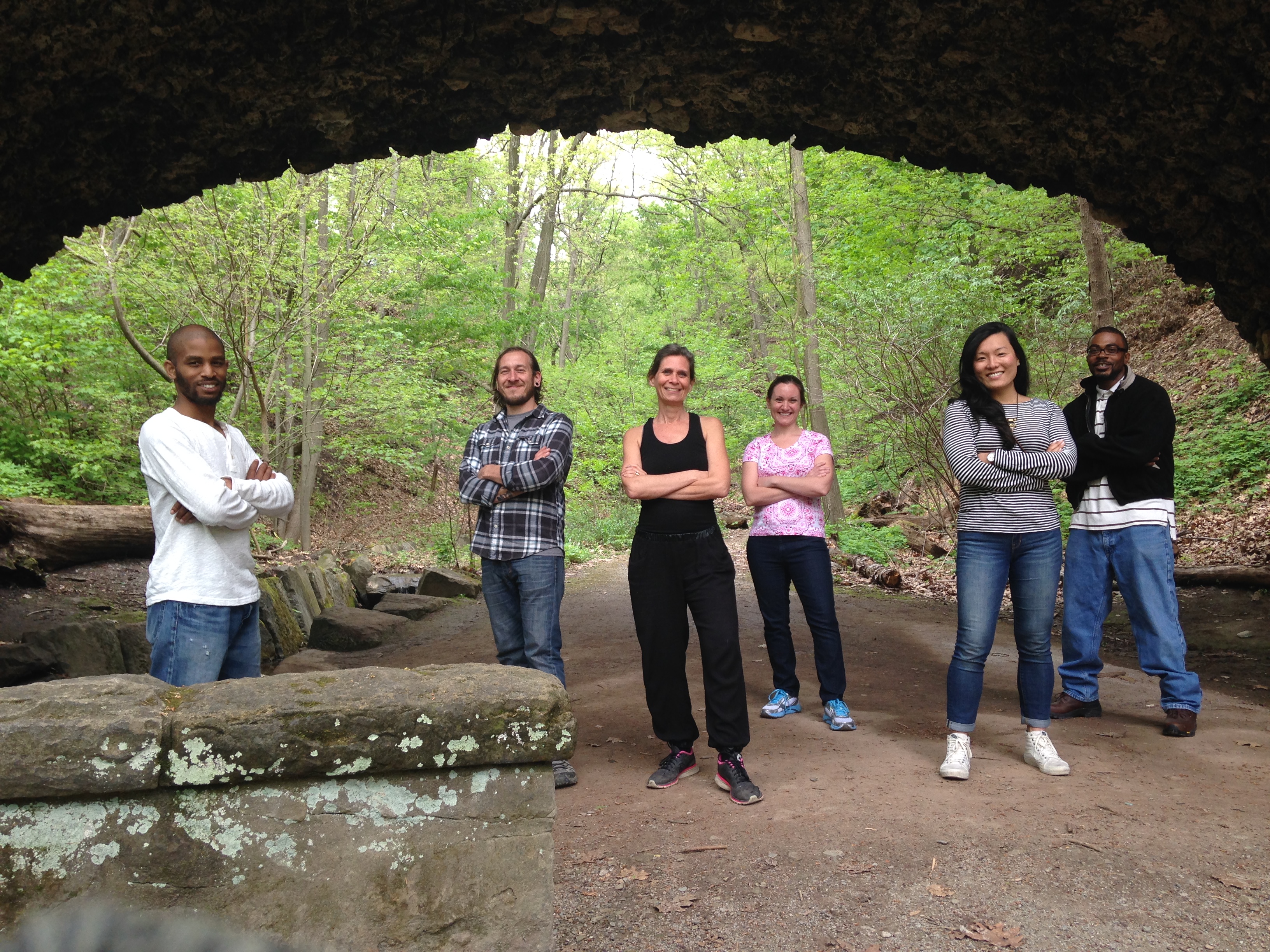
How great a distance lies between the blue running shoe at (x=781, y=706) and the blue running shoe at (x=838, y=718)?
0.25 metres

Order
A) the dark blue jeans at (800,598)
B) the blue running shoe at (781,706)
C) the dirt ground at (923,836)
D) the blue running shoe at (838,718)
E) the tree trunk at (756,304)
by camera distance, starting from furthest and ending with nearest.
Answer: the tree trunk at (756,304) → the blue running shoe at (781,706) → the dark blue jeans at (800,598) → the blue running shoe at (838,718) → the dirt ground at (923,836)

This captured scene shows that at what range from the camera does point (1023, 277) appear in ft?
48.5

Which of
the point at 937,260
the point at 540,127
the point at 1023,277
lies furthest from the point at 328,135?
the point at 1023,277

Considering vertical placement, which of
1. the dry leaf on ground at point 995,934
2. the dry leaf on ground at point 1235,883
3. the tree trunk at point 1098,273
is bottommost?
the dry leaf on ground at point 995,934

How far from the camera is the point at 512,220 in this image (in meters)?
20.8

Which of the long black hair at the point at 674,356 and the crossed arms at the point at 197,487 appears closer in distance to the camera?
the crossed arms at the point at 197,487

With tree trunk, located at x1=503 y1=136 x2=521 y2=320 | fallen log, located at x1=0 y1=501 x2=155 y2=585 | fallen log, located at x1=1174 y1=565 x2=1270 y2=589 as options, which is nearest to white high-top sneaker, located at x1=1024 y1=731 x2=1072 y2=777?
fallen log, located at x1=1174 y1=565 x2=1270 y2=589

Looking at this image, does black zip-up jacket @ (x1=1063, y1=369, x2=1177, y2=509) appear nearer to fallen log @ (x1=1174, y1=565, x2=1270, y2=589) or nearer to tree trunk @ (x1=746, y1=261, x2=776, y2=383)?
fallen log @ (x1=1174, y1=565, x2=1270, y2=589)

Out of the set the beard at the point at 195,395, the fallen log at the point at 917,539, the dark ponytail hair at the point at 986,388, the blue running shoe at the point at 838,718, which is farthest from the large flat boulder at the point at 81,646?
the fallen log at the point at 917,539

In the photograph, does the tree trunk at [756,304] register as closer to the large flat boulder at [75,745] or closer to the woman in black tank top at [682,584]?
the woman in black tank top at [682,584]

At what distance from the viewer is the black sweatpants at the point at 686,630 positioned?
3.90m

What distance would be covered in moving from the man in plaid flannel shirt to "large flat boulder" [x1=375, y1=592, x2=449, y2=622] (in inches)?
247

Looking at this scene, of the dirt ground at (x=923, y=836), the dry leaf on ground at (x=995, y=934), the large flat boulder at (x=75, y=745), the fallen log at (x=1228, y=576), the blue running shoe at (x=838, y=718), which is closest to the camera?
the large flat boulder at (x=75, y=745)

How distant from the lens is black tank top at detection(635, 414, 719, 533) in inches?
158
